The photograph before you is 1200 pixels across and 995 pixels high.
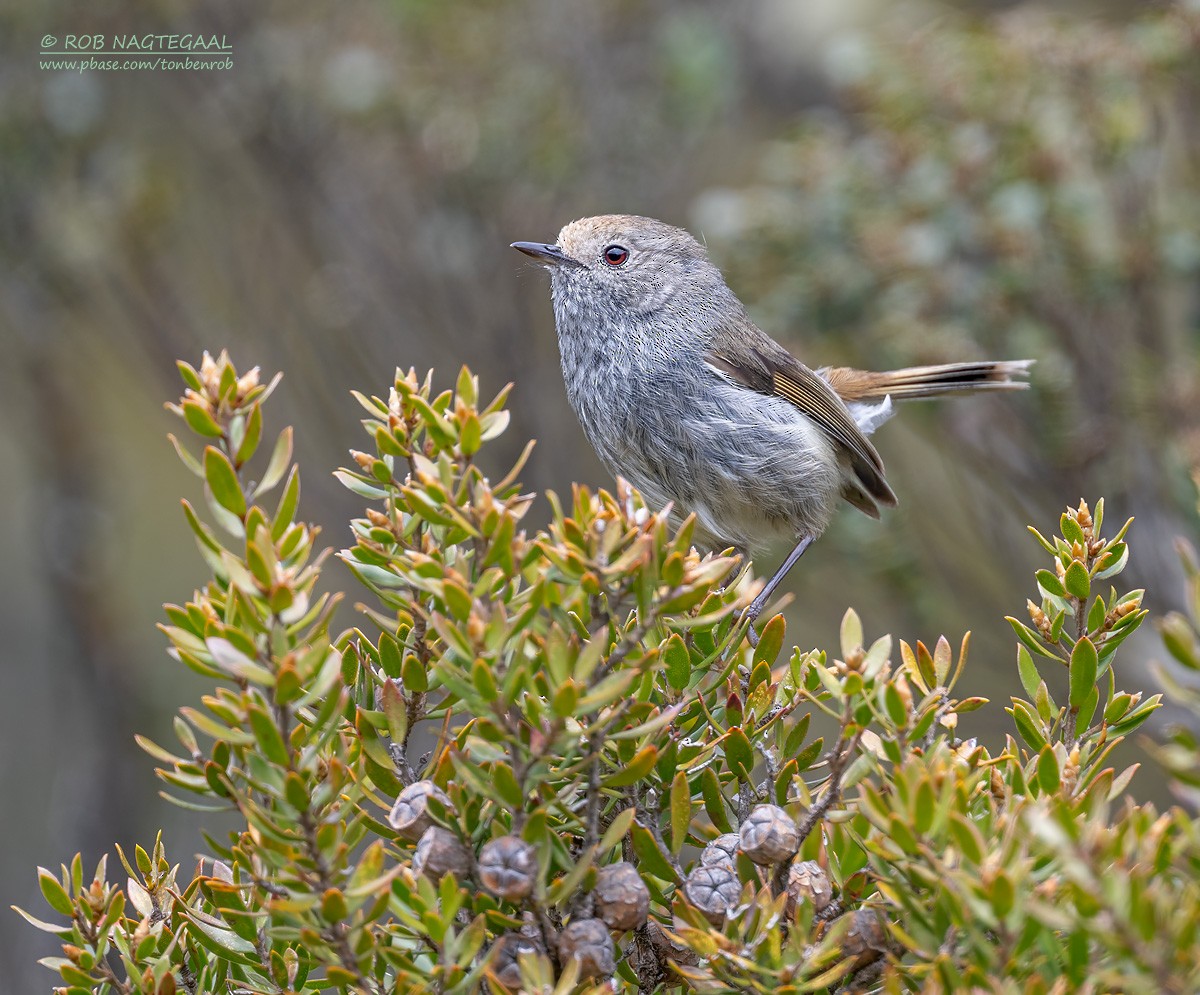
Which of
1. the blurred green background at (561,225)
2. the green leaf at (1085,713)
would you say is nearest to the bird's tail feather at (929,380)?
the blurred green background at (561,225)

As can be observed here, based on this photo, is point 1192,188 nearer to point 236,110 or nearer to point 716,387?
point 716,387

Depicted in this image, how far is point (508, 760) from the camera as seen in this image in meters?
1.27

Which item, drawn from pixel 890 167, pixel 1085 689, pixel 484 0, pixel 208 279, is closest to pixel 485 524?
pixel 1085 689

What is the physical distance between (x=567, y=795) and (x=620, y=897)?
126 millimetres

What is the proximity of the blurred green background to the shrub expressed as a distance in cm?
193

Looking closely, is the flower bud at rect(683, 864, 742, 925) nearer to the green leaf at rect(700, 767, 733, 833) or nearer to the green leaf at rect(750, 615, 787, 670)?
the green leaf at rect(700, 767, 733, 833)

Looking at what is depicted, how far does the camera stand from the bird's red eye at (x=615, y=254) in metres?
3.44

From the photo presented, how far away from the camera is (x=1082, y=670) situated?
58.1 inches

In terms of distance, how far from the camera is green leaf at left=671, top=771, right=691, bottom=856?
4.45 ft

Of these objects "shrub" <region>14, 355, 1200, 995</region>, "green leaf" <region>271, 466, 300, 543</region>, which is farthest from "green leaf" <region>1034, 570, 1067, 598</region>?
"green leaf" <region>271, 466, 300, 543</region>

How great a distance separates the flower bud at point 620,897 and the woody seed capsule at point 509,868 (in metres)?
0.10

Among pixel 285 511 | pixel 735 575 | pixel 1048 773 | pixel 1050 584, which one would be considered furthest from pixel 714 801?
pixel 735 575

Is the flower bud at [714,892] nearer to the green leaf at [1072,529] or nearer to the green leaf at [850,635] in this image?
the green leaf at [850,635]

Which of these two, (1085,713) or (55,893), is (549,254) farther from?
(55,893)
